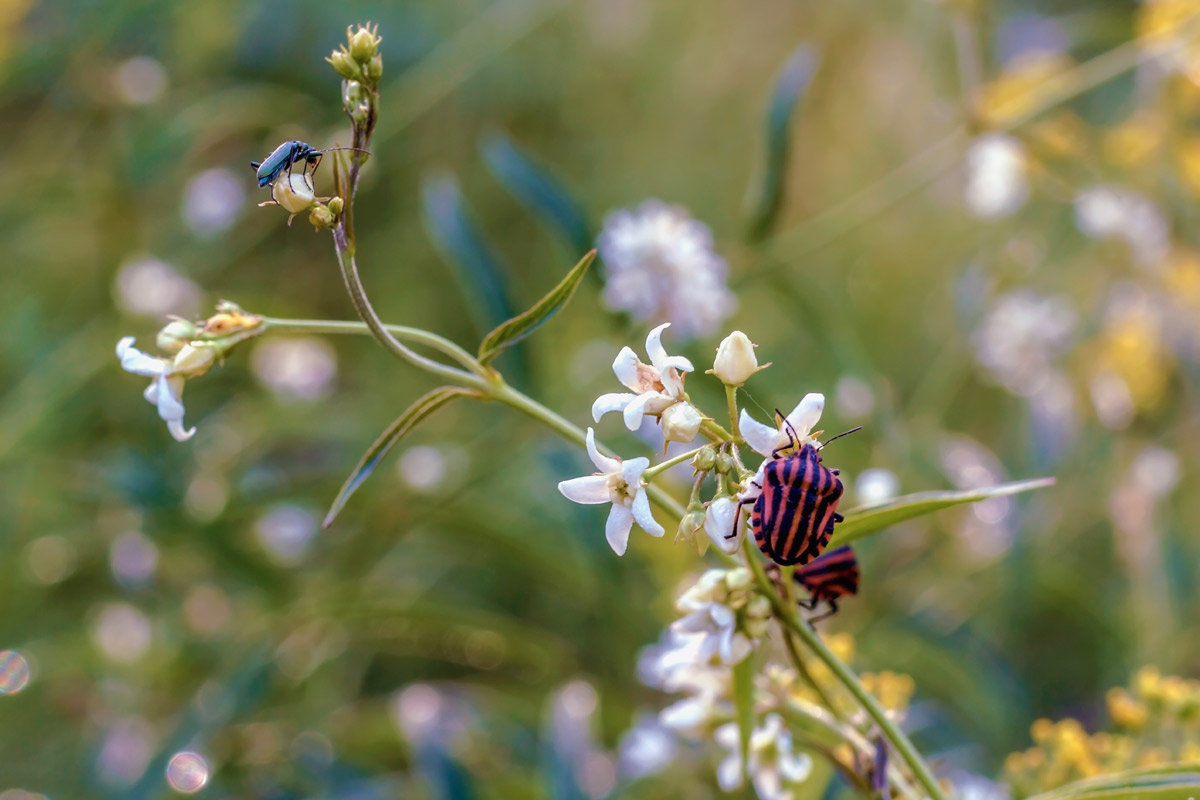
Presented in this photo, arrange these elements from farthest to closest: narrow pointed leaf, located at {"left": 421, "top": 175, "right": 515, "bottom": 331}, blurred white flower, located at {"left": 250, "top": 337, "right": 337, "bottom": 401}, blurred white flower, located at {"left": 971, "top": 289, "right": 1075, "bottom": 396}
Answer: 1. blurred white flower, located at {"left": 250, "top": 337, "right": 337, "bottom": 401}
2. blurred white flower, located at {"left": 971, "top": 289, "right": 1075, "bottom": 396}
3. narrow pointed leaf, located at {"left": 421, "top": 175, "right": 515, "bottom": 331}

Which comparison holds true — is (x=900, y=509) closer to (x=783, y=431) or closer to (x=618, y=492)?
(x=783, y=431)

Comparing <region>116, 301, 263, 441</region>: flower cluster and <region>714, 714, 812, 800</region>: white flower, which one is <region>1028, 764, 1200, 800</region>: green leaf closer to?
<region>714, 714, 812, 800</region>: white flower

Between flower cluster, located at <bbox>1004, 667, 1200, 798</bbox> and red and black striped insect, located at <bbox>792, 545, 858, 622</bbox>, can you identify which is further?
flower cluster, located at <bbox>1004, 667, 1200, 798</bbox>

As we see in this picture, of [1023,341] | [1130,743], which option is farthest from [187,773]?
[1023,341]

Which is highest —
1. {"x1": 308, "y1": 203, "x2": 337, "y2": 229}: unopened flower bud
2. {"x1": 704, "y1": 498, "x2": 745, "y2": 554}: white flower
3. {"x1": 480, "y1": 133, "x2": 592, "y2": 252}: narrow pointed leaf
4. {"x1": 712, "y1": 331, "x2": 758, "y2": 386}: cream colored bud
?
{"x1": 480, "y1": 133, "x2": 592, "y2": 252}: narrow pointed leaf

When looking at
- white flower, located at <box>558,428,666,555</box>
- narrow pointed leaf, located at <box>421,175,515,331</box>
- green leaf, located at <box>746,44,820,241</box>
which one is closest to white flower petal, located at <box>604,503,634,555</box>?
white flower, located at <box>558,428,666,555</box>

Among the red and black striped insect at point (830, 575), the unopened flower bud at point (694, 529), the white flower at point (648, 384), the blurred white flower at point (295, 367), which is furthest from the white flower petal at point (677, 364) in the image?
the blurred white flower at point (295, 367)

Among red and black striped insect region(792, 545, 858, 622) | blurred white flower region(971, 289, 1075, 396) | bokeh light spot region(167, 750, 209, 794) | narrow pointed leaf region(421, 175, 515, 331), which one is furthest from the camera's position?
blurred white flower region(971, 289, 1075, 396)
